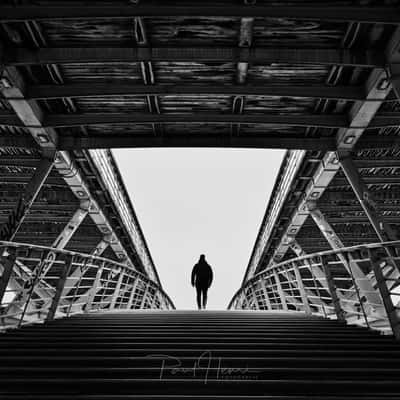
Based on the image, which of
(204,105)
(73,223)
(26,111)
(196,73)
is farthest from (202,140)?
(73,223)

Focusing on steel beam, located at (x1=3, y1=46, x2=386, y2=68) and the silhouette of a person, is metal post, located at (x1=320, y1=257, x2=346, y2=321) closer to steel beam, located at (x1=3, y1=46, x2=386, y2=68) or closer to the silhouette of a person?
steel beam, located at (x1=3, y1=46, x2=386, y2=68)

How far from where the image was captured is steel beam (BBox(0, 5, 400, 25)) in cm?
568

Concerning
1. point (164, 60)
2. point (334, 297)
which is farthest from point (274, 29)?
point (334, 297)

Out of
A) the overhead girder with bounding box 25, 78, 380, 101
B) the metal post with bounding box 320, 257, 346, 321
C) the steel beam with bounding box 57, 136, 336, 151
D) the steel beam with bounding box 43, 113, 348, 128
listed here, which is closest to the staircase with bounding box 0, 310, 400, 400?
the metal post with bounding box 320, 257, 346, 321

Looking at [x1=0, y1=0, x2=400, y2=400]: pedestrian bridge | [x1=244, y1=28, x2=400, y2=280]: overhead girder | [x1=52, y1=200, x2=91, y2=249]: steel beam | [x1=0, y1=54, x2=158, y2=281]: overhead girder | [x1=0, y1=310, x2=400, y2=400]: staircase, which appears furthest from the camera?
[x1=52, y1=200, x2=91, y2=249]: steel beam

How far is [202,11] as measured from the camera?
571cm

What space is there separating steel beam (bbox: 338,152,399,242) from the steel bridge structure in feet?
0.11

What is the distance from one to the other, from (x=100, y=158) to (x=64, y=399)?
36.0 ft

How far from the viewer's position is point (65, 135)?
1030 centimetres

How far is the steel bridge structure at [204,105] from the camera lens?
18.9 feet

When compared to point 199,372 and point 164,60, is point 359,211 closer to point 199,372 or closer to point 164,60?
point 164,60

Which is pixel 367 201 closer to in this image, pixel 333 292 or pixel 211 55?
pixel 333 292

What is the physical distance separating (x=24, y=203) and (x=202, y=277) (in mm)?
5068

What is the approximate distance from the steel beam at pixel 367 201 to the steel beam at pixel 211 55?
3.50m
